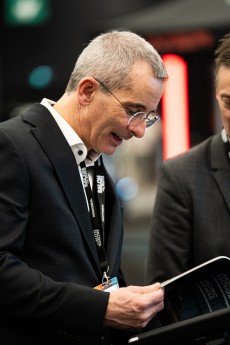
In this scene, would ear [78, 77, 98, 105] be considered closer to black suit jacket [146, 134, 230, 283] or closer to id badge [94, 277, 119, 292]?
id badge [94, 277, 119, 292]

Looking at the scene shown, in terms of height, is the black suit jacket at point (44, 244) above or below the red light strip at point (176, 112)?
above

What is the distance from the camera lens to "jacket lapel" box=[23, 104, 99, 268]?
2.29m

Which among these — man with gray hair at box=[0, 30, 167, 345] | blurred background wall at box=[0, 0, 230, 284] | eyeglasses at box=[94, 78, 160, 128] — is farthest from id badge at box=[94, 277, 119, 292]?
blurred background wall at box=[0, 0, 230, 284]

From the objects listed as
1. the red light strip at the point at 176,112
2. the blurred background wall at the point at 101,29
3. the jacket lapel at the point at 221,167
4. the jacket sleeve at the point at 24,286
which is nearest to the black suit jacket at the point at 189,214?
the jacket lapel at the point at 221,167

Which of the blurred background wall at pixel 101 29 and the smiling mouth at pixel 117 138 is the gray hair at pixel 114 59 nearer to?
the smiling mouth at pixel 117 138

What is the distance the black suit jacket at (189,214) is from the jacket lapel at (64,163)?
23.5 inches

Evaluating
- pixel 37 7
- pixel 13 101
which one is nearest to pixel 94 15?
pixel 37 7

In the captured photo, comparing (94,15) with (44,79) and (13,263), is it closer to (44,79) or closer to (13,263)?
(44,79)

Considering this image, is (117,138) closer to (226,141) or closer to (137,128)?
(137,128)

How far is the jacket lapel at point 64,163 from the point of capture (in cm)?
229

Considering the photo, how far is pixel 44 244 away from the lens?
2211 millimetres

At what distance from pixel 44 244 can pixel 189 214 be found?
2.68ft

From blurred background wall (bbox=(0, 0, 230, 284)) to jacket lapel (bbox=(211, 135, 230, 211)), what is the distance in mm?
4498

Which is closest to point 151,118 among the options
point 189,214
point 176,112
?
point 189,214
